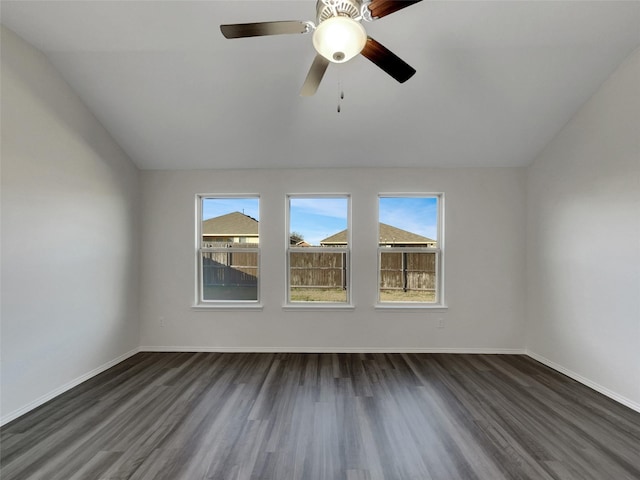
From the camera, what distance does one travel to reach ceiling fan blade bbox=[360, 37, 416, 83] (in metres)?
1.59

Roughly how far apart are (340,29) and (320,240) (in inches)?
108

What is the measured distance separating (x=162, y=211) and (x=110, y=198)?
24.2 inches

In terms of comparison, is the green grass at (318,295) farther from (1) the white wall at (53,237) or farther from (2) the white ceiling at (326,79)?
(1) the white wall at (53,237)

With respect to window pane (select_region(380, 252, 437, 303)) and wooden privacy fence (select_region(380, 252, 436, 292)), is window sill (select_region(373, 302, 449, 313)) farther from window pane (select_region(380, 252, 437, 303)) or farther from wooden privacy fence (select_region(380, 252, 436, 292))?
wooden privacy fence (select_region(380, 252, 436, 292))

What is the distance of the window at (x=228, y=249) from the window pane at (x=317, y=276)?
1.69 ft

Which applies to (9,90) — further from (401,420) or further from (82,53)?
(401,420)

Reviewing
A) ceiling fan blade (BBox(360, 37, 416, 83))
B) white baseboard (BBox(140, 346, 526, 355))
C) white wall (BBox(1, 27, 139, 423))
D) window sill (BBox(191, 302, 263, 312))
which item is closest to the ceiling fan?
ceiling fan blade (BBox(360, 37, 416, 83))

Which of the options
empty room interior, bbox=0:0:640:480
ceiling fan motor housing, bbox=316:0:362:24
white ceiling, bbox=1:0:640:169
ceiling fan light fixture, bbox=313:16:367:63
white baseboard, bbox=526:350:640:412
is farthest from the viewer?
white baseboard, bbox=526:350:640:412

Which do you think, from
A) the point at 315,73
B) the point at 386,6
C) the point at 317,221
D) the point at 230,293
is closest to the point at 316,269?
the point at 317,221

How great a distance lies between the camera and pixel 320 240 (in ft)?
12.8

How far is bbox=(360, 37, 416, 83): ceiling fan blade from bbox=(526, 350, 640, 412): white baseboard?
3.27m

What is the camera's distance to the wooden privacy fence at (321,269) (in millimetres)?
3871

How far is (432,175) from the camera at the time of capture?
3766 millimetres

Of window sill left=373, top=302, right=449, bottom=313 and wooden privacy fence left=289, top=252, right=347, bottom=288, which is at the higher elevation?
wooden privacy fence left=289, top=252, right=347, bottom=288
